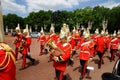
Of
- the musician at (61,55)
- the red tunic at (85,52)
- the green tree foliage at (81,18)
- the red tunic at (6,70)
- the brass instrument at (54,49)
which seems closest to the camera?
the red tunic at (6,70)

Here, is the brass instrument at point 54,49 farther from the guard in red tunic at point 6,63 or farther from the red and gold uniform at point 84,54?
the red and gold uniform at point 84,54

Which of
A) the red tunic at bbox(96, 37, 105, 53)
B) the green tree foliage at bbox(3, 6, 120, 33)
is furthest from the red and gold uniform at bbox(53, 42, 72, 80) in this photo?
the green tree foliage at bbox(3, 6, 120, 33)

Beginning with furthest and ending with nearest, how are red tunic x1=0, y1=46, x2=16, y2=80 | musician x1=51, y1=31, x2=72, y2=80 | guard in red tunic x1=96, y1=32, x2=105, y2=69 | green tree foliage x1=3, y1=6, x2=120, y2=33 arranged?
green tree foliage x1=3, y1=6, x2=120, y2=33
guard in red tunic x1=96, y1=32, x2=105, y2=69
musician x1=51, y1=31, x2=72, y2=80
red tunic x1=0, y1=46, x2=16, y2=80

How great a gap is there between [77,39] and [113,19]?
67495mm

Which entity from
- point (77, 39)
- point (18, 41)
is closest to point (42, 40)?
point (77, 39)

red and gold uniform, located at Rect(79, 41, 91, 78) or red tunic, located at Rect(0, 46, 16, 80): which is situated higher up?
red tunic, located at Rect(0, 46, 16, 80)

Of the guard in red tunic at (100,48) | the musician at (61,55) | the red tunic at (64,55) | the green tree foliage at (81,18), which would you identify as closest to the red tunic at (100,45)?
the guard in red tunic at (100,48)

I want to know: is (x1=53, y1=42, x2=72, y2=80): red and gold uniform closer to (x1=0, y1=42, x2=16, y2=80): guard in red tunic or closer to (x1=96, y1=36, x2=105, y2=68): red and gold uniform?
(x1=0, y1=42, x2=16, y2=80): guard in red tunic

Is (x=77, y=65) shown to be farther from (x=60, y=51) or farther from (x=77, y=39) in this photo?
(x=60, y=51)

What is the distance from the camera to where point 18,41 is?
1559 cm

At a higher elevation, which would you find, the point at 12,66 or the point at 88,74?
the point at 12,66

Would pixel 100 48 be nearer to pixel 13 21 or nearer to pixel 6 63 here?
pixel 6 63

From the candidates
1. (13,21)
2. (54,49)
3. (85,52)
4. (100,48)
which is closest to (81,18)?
(13,21)

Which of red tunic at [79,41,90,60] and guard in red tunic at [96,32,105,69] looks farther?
guard in red tunic at [96,32,105,69]
